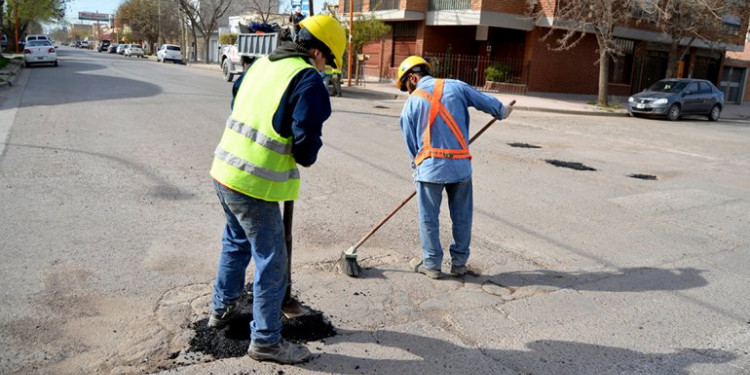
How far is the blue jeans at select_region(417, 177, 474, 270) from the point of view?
459 cm

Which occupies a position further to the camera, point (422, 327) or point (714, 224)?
point (714, 224)

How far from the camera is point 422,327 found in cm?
379

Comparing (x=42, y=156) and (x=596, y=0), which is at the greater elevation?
(x=596, y=0)

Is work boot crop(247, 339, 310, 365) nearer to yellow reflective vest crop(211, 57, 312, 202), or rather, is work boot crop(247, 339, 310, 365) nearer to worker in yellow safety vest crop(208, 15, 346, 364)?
worker in yellow safety vest crop(208, 15, 346, 364)

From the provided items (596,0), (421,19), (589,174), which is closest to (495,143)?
(589,174)

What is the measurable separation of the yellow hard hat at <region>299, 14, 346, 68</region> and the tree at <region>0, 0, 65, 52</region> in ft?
181

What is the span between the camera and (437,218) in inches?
184

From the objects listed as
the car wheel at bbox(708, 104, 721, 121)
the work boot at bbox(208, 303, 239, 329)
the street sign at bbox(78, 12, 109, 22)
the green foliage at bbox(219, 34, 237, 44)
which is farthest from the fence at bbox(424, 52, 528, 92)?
the street sign at bbox(78, 12, 109, 22)

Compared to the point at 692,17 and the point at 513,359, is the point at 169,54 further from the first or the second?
the point at 513,359

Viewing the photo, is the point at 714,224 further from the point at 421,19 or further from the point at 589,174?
the point at 421,19

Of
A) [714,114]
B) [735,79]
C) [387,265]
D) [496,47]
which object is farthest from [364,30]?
[735,79]

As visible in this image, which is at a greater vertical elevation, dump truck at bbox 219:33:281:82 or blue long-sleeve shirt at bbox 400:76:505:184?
dump truck at bbox 219:33:281:82

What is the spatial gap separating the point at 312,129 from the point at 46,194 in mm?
4867

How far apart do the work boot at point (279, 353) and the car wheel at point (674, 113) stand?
20.9 m
